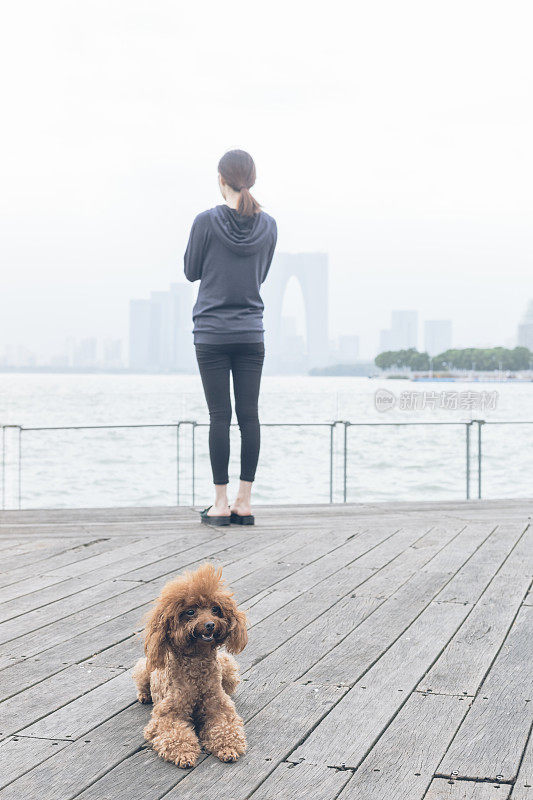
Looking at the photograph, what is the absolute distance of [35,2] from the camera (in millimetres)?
17750

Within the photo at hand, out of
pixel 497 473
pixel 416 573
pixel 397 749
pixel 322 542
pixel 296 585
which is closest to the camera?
pixel 397 749

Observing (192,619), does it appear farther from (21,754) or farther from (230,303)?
(230,303)

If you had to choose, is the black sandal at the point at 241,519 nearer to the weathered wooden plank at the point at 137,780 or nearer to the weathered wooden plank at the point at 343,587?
the weathered wooden plank at the point at 343,587

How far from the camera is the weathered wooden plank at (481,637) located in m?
1.76

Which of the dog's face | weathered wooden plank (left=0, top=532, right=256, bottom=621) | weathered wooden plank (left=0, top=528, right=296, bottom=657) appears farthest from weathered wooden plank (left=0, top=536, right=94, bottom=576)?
the dog's face

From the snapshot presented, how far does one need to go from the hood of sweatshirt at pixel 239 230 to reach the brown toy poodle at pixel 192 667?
2.12m

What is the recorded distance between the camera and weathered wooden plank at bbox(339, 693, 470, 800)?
4.21ft

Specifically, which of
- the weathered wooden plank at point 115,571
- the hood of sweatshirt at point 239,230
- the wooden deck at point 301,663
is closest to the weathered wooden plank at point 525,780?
the wooden deck at point 301,663

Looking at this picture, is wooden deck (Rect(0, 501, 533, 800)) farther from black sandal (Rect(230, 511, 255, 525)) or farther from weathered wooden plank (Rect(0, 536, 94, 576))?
black sandal (Rect(230, 511, 255, 525))

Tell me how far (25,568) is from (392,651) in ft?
4.34

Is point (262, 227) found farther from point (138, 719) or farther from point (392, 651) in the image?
point (138, 719)

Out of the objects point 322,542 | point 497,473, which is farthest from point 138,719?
point 497,473

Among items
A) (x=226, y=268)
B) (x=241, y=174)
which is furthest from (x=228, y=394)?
(x=241, y=174)

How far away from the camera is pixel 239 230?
135 inches
